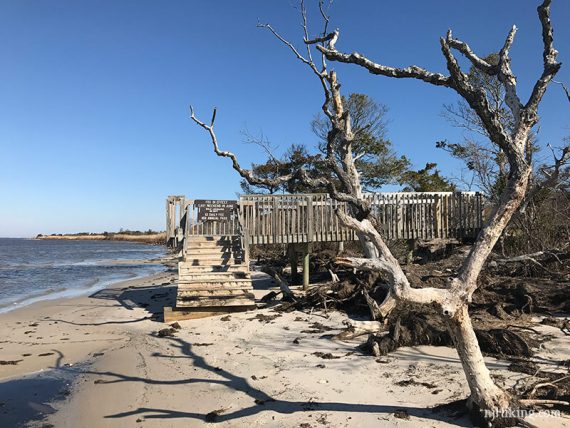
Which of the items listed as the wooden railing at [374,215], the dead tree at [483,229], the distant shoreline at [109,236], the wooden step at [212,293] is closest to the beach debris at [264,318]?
the wooden step at [212,293]

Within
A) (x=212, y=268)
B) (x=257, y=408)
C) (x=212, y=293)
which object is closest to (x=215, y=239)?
(x=212, y=268)

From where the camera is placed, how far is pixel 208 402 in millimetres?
6074

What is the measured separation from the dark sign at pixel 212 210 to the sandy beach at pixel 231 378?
5075 mm

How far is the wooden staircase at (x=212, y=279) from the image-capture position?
39.2 ft

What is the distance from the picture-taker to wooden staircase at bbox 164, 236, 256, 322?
11.9m

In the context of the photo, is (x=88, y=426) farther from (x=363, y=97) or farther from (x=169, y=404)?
(x=363, y=97)

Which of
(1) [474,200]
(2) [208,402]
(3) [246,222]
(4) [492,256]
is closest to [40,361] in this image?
→ (2) [208,402]

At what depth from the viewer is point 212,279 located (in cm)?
1294

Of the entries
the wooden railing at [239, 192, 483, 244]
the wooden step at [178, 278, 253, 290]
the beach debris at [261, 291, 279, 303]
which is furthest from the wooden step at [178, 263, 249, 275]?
the wooden railing at [239, 192, 483, 244]

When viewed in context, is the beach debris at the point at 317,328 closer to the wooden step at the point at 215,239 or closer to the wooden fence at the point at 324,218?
the wooden fence at the point at 324,218

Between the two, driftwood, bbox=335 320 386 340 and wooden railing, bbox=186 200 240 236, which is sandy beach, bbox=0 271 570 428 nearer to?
driftwood, bbox=335 320 386 340

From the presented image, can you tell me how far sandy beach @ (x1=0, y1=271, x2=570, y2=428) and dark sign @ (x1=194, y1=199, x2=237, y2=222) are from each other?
5075mm

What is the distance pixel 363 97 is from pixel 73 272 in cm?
2243

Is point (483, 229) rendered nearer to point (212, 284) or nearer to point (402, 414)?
point (402, 414)
